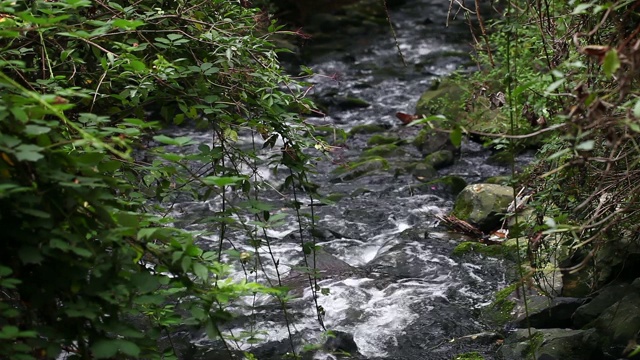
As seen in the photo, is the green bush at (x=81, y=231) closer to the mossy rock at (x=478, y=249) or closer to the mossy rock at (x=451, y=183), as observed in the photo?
the mossy rock at (x=478, y=249)

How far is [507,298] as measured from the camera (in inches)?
166

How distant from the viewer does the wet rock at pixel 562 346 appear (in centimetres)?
336

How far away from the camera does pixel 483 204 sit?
5.55 metres

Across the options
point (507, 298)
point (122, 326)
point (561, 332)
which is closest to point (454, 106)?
point (507, 298)

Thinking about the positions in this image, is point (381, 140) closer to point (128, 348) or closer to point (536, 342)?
point (536, 342)

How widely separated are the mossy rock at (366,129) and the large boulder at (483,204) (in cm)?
288

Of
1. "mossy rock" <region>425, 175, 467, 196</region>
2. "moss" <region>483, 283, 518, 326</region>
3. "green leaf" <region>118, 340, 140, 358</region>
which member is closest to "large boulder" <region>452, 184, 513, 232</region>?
"mossy rock" <region>425, 175, 467, 196</region>

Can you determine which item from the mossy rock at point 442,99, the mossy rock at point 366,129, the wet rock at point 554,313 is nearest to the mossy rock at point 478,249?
the wet rock at point 554,313

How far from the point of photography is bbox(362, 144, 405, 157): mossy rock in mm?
7723

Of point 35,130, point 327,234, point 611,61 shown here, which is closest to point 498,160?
point 327,234

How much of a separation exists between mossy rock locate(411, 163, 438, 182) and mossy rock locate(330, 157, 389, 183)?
0.36 meters

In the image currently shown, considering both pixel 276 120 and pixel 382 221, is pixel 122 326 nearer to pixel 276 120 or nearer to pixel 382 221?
pixel 276 120

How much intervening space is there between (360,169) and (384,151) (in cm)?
69

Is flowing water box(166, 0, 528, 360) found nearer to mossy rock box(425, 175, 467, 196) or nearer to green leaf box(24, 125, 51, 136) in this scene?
mossy rock box(425, 175, 467, 196)
